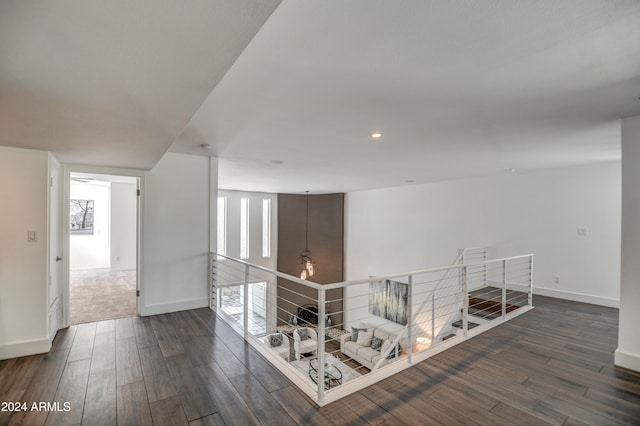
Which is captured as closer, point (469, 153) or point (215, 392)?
point (215, 392)

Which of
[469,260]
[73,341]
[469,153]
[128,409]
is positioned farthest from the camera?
[469,260]

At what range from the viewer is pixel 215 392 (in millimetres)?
2201

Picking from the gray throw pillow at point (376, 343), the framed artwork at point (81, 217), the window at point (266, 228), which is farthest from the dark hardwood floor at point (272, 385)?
the window at point (266, 228)

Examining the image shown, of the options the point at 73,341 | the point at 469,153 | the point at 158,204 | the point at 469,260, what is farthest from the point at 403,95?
the point at 469,260

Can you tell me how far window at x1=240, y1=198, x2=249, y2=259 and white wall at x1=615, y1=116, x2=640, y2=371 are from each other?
853 centimetres

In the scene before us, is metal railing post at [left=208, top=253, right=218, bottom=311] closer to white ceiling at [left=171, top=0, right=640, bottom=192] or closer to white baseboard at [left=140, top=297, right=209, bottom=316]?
white baseboard at [left=140, top=297, right=209, bottom=316]

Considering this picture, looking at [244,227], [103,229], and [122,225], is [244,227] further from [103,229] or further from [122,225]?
[103,229]

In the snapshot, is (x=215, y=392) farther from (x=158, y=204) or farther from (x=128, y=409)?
(x=158, y=204)

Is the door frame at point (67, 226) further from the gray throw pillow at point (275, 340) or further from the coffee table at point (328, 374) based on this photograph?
the gray throw pillow at point (275, 340)

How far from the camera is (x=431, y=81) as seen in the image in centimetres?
193

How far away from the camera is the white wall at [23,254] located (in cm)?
275

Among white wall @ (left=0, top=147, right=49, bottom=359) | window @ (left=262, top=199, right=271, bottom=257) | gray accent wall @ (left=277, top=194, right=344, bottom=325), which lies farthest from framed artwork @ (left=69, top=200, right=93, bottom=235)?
white wall @ (left=0, top=147, right=49, bottom=359)

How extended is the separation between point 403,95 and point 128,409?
2914 millimetres

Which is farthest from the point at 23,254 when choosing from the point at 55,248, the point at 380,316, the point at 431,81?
the point at 380,316
